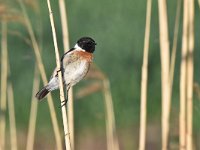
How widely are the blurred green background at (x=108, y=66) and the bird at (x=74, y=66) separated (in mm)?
1997

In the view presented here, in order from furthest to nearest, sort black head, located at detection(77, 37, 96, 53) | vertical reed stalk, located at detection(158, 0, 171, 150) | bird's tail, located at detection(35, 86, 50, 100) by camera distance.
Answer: vertical reed stalk, located at detection(158, 0, 171, 150)
black head, located at detection(77, 37, 96, 53)
bird's tail, located at detection(35, 86, 50, 100)

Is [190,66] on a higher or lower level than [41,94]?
lower

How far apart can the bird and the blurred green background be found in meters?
2.00

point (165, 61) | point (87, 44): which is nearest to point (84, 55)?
point (87, 44)

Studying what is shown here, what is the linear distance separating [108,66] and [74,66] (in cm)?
293

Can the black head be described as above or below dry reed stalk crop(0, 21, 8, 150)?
above

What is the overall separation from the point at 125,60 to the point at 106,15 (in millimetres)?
613

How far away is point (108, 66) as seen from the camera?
6.05 metres

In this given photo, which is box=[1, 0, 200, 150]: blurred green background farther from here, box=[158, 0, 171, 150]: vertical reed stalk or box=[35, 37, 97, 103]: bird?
box=[35, 37, 97, 103]: bird

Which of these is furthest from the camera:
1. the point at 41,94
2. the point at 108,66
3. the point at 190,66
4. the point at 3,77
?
the point at 108,66

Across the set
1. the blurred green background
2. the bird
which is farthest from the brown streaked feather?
the blurred green background

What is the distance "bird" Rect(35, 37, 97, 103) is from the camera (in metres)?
3.06

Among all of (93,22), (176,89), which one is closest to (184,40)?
(176,89)

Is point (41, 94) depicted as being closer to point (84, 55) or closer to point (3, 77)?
point (84, 55)
